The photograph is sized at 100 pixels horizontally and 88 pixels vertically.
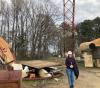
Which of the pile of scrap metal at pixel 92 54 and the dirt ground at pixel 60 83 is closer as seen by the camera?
the dirt ground at pixel 60 83

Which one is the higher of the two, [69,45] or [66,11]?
[66,11]

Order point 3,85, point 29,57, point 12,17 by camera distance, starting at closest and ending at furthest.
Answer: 1. point 3,85
2. point 29,57
3. point 12,17

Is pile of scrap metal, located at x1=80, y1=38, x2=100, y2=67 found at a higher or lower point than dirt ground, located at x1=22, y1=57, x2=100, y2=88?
higher

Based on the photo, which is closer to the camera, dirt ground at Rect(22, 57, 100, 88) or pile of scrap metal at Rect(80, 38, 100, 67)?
dirt ground at Rect(22, 57, 100, 88)

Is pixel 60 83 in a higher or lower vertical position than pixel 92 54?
lower

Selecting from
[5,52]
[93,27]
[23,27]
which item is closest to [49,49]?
[23,27]

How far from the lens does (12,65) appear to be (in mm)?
17062

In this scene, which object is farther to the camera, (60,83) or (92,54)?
(92,54)

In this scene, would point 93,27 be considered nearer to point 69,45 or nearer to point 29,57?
point 69,45

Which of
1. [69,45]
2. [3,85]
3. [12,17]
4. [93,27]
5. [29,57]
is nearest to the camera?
[3,85]

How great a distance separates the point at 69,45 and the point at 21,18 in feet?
24.6

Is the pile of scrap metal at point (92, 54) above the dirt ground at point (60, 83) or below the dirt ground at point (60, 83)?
above

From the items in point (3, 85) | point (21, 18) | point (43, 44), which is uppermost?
point (21, 18)

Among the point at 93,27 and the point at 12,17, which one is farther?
the point at 93,27
